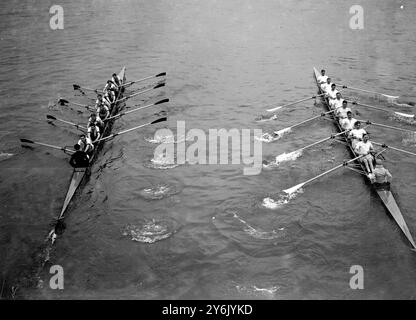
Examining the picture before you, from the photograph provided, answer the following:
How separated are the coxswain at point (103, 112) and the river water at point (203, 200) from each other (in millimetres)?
1597

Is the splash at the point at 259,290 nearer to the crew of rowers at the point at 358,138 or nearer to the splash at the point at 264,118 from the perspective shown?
the crew of rowers at the point at 358,138

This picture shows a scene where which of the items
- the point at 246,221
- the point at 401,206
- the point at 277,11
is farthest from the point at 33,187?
the point at 277,11

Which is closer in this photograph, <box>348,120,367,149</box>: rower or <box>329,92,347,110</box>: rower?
<box>348,120,367,149</box>: rower

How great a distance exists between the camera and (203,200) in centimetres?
1620

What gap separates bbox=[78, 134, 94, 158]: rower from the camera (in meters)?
17.7

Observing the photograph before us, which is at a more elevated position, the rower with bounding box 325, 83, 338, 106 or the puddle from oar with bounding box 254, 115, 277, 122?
the rower with bounding box 325, 83, 338, 106

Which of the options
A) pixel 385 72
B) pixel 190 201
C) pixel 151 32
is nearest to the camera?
pixel 190 201

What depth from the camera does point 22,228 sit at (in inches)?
567

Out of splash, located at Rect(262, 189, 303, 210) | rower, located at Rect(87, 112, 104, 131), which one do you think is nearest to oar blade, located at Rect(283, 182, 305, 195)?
splash, located at Rect(262, 189, 303, 210)

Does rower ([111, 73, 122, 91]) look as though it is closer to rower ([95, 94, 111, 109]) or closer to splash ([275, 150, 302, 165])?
rower ([95, 94, 111, 109])

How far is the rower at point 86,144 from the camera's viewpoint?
58.1ft

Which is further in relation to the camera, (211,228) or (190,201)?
(190,201)
